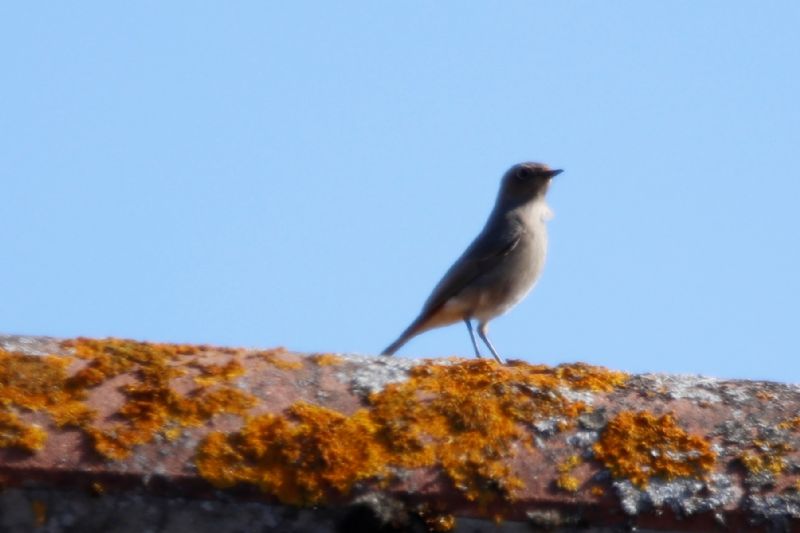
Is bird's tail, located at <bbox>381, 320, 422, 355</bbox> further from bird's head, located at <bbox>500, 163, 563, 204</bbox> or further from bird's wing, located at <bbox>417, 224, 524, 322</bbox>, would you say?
bird's head, located at <bbox>500, 163, 563, 204</bbox>

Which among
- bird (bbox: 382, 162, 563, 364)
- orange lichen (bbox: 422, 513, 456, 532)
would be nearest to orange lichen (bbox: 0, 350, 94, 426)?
orange lichen (bbox: 422, 513, 456, 532)

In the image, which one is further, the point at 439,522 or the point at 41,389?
the point at 41,389

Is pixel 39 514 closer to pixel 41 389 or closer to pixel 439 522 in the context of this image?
pixel 41 389

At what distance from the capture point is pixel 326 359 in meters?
3.40

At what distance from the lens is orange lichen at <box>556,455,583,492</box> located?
297cm

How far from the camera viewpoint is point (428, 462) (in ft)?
9.80

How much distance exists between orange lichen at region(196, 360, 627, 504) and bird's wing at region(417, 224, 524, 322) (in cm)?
772

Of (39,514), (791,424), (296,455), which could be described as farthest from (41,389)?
(791,424)

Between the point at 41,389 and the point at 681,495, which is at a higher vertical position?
the point at 41,389

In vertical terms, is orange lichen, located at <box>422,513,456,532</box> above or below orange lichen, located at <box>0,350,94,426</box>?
below

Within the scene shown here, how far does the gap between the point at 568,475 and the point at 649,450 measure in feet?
0.73

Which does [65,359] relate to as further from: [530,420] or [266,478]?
[530,420]

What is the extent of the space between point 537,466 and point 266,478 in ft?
1.95

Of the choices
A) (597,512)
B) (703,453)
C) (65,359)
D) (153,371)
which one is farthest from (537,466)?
(65,359)
